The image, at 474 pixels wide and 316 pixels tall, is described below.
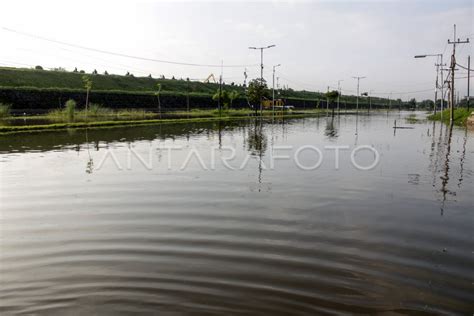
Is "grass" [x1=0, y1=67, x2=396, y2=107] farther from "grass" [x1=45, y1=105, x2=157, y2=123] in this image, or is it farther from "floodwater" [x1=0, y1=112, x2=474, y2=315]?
"floodwater" [x1=0, y1=112, x2=474, y2=315]

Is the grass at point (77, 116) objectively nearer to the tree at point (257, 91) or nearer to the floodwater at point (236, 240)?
the tree at point (257, 91)

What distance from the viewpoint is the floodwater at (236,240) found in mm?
5469

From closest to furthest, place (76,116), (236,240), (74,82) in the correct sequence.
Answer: (236,240)
(76,116)
(74,82)

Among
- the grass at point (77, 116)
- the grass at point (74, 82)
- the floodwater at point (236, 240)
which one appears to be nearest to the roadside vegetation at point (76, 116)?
the grass at point (77, 116)

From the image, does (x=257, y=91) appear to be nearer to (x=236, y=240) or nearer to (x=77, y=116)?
(x=77, y=116)

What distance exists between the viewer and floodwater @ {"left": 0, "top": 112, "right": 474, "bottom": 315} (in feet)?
17.9

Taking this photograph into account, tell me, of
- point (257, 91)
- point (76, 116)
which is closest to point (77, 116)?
point (76, 116)

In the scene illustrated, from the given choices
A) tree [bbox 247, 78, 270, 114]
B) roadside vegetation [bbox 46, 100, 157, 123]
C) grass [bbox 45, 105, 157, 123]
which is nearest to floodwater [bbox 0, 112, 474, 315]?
grass [bbox 45, 105, 157, 123]

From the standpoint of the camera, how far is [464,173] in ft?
49.0

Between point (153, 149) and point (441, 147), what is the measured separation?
16665 millimetres

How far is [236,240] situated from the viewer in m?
7.73

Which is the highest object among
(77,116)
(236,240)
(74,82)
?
(74,82)

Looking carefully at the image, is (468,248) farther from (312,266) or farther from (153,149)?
(153,149)

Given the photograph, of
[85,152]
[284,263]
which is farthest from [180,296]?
[85,152]
